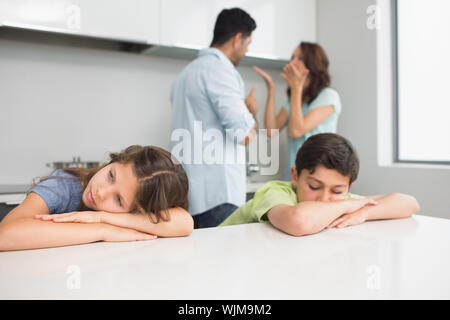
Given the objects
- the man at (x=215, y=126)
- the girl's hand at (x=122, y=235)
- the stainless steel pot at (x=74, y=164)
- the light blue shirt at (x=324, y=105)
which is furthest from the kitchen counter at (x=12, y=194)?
the light blue shirt at (x=324, y=105)

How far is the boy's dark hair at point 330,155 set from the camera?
1.06 meters

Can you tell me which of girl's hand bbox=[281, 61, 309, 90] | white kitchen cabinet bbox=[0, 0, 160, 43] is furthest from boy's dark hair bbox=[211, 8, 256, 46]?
white kitchen cabinet bbox=[0, 0, 160, 43]

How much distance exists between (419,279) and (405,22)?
6.61ft

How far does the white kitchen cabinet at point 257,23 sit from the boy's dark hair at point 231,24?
49cm

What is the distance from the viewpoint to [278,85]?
107 inches

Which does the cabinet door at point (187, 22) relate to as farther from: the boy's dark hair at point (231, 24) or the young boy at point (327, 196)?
the young boy at point (327, 196)

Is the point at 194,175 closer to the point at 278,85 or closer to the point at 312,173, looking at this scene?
the point at 312,173

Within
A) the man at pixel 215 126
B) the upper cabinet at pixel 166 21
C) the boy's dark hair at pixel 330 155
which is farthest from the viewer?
the upper cabinet at pixel 166 21

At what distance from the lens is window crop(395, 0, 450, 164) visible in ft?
6.59

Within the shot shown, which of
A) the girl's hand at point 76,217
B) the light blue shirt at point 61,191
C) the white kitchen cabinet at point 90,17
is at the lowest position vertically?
the girl's hand at point 76,217

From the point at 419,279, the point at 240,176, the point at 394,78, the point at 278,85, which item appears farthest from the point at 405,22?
the point at 419,279

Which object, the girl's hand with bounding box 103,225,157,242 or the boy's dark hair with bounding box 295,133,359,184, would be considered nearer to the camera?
the girl's hand with bounding box 103,225,157,242

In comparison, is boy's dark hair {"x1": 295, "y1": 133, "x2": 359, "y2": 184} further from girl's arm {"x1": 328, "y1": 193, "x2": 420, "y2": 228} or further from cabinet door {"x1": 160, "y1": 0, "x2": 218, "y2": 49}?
cabinet door {"x1": 160, "y1": 0, "x2": 218, "y2": 49}
